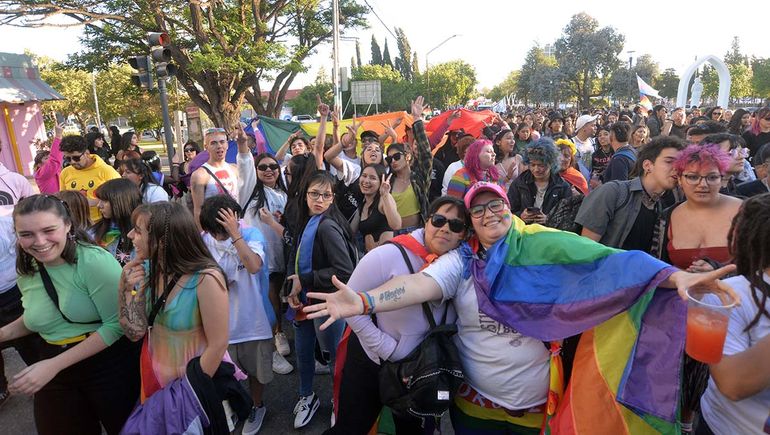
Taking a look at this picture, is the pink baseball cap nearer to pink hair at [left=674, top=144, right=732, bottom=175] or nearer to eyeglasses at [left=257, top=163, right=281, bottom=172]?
pink hair at [left=674, top=144, right=732, bottom=175]

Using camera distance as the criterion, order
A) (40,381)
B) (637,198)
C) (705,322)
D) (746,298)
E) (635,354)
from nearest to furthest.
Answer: (705,322), (746,298), (635,354), (40,381), (637,198)

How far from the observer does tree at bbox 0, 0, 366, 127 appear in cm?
1577

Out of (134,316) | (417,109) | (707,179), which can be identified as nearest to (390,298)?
(134,316)

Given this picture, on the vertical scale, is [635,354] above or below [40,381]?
above

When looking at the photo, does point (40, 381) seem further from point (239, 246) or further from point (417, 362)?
point (417, 362)

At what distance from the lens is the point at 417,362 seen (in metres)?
2.06

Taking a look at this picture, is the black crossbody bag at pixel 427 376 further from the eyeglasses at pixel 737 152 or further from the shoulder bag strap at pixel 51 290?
the eyeglasses at pixel 737 152

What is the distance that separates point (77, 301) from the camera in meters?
2.23

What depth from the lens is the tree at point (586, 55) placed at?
4222 cm

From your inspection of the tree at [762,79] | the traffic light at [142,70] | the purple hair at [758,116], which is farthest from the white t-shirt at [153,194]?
the tree at [762,79]

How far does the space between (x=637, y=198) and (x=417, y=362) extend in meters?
1.85

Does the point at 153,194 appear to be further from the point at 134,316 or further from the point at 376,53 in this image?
the point at 376,53

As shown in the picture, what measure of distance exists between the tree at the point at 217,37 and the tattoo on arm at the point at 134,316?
14867 mm

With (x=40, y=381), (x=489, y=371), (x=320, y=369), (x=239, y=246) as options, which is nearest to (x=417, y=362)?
(x=489, y=371)
